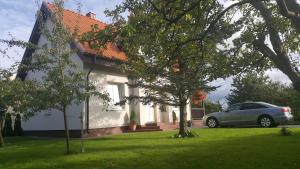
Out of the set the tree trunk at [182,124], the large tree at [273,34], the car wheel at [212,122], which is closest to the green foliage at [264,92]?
the car wheel at [212,122]

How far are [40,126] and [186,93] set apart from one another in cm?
1032

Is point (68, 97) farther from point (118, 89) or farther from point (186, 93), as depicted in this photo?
point (118, 89)

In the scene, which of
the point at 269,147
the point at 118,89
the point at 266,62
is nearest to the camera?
the point at 269,147

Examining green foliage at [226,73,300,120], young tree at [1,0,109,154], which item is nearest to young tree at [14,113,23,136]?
young tree at [1,0,109,154]

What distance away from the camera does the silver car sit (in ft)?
80.7

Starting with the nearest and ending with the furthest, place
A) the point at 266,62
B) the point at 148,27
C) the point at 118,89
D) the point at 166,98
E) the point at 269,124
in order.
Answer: the point at 148,27
the point at 266,62
the point at 166,98
the point at 269,124
the point at 118,89

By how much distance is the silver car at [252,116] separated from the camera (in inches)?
969

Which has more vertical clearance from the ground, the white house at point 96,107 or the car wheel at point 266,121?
the white house at point 96,107

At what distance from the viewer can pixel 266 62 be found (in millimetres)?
14289

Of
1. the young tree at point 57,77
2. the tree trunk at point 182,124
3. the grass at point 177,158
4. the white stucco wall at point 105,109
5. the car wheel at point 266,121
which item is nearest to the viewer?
the grass at point 177,158

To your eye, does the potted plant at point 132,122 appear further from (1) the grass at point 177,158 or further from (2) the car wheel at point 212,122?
(1) the grass at point 177,158

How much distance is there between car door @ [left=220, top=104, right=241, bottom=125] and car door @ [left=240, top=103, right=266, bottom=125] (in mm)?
284

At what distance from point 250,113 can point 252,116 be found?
248 mm

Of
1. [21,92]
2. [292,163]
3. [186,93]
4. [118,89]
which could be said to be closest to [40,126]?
[118,89]
